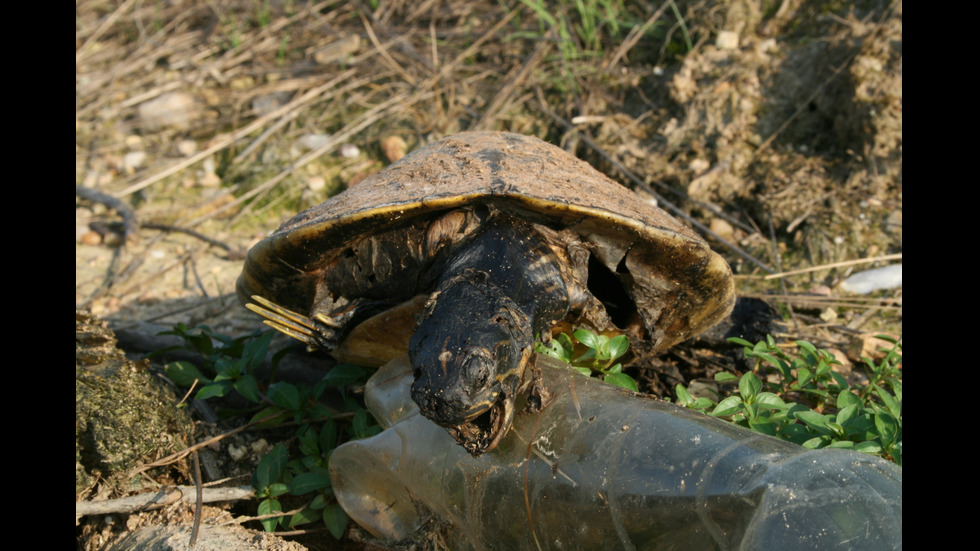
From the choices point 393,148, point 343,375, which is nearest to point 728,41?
point 393,148

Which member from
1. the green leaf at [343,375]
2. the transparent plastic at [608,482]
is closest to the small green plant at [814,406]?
the transparent plastic at [608,482]

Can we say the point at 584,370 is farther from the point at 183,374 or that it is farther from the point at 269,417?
the point at 183,374

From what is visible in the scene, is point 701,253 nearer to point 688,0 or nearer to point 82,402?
point 82,402

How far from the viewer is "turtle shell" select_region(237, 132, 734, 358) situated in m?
1.97

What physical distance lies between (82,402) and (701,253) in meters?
1.82

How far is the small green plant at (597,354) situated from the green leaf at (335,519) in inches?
27.6

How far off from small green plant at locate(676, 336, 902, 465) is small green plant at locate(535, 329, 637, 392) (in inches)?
7.0

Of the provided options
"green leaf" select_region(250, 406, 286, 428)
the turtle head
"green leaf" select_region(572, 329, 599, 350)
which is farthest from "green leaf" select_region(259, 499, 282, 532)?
"green leaf" select_region(572, 329, 599, 350)

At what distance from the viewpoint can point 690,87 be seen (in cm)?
402

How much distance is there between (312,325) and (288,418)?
39 cm

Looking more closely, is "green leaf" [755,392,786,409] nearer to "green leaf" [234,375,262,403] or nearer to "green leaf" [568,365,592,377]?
"green leaf" [568,365,592,377]

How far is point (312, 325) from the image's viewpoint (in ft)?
6.79

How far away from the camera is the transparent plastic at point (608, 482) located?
1217 millimetres
